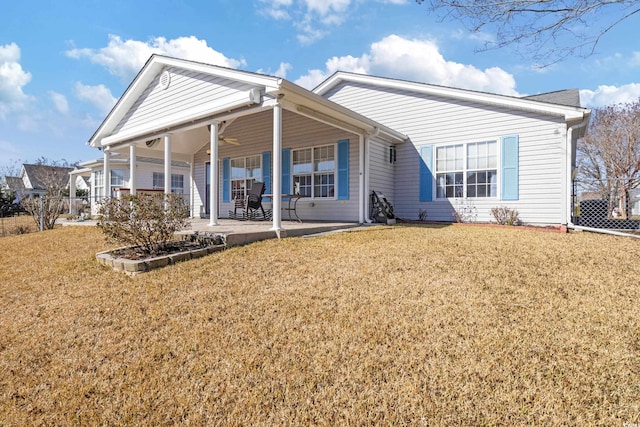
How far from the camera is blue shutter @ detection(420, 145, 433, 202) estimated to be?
936cm

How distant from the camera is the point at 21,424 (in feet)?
6.11

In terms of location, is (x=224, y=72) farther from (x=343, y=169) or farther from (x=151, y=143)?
(x=151, y=143)

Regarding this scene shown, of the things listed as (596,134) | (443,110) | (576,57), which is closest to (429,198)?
(443,110)

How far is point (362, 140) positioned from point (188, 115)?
4.22 meters

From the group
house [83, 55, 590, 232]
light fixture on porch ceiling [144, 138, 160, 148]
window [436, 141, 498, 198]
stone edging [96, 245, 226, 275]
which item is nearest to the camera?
stone edging [96, 245, 226, 275]

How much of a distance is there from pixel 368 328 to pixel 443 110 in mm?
8257

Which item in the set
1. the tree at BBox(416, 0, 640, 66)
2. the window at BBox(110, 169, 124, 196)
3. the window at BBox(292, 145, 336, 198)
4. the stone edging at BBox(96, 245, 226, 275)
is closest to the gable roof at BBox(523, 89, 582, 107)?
the tree at BBox(416, 0, 640, 66)

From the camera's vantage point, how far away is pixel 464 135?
8.93 metres

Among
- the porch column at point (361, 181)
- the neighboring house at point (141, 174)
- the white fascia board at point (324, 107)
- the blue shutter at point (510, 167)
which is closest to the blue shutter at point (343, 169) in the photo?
the porch column at point (361, 181)

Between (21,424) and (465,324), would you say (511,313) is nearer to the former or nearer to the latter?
(465,324)

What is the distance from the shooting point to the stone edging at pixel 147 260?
4.25m

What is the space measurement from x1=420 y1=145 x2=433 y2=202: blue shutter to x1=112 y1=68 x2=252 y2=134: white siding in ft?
17.5

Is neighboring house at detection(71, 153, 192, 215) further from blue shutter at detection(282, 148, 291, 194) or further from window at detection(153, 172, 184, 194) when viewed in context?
blue shutter at detection(282, 148, 291, 194)

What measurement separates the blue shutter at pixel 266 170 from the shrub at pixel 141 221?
16.8 ft
